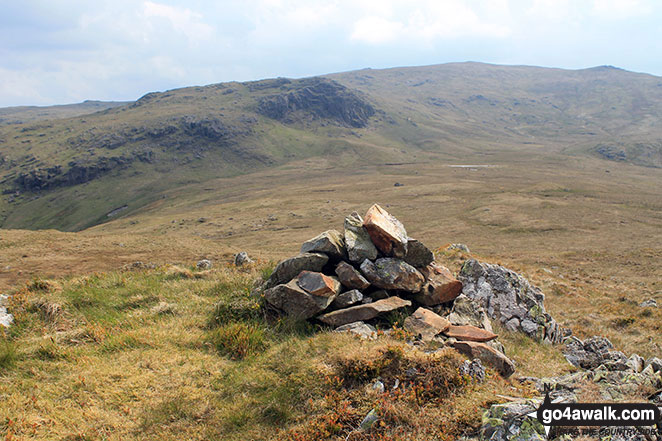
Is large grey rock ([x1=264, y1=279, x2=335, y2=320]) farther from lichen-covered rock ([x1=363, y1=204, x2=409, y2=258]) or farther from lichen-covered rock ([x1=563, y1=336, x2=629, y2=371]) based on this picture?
lichen-covered rock ([x1=563, y1=336, x2=629, y2=371])

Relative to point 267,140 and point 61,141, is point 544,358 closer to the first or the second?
point 267,140

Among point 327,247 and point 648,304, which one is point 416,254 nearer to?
point 327,247

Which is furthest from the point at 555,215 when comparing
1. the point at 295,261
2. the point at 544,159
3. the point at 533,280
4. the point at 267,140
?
the point at 267,140

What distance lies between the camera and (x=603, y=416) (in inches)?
199

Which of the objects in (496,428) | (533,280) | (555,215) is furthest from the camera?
(555,215)

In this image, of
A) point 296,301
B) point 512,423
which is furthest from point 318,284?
point 512,423

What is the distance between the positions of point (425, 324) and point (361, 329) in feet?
5.13

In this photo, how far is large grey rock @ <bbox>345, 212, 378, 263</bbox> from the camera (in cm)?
1015

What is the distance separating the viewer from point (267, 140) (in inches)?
6639

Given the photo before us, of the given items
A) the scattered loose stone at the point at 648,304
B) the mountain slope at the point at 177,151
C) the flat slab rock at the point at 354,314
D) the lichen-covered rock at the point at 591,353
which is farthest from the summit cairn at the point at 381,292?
the mountain slope at the point at 177,151

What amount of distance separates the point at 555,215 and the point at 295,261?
59.6 meters

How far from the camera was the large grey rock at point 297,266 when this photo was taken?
32.6 ft

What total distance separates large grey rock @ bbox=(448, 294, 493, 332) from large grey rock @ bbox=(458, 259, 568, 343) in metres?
1.99

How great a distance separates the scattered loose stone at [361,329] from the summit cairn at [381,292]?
0.03m
